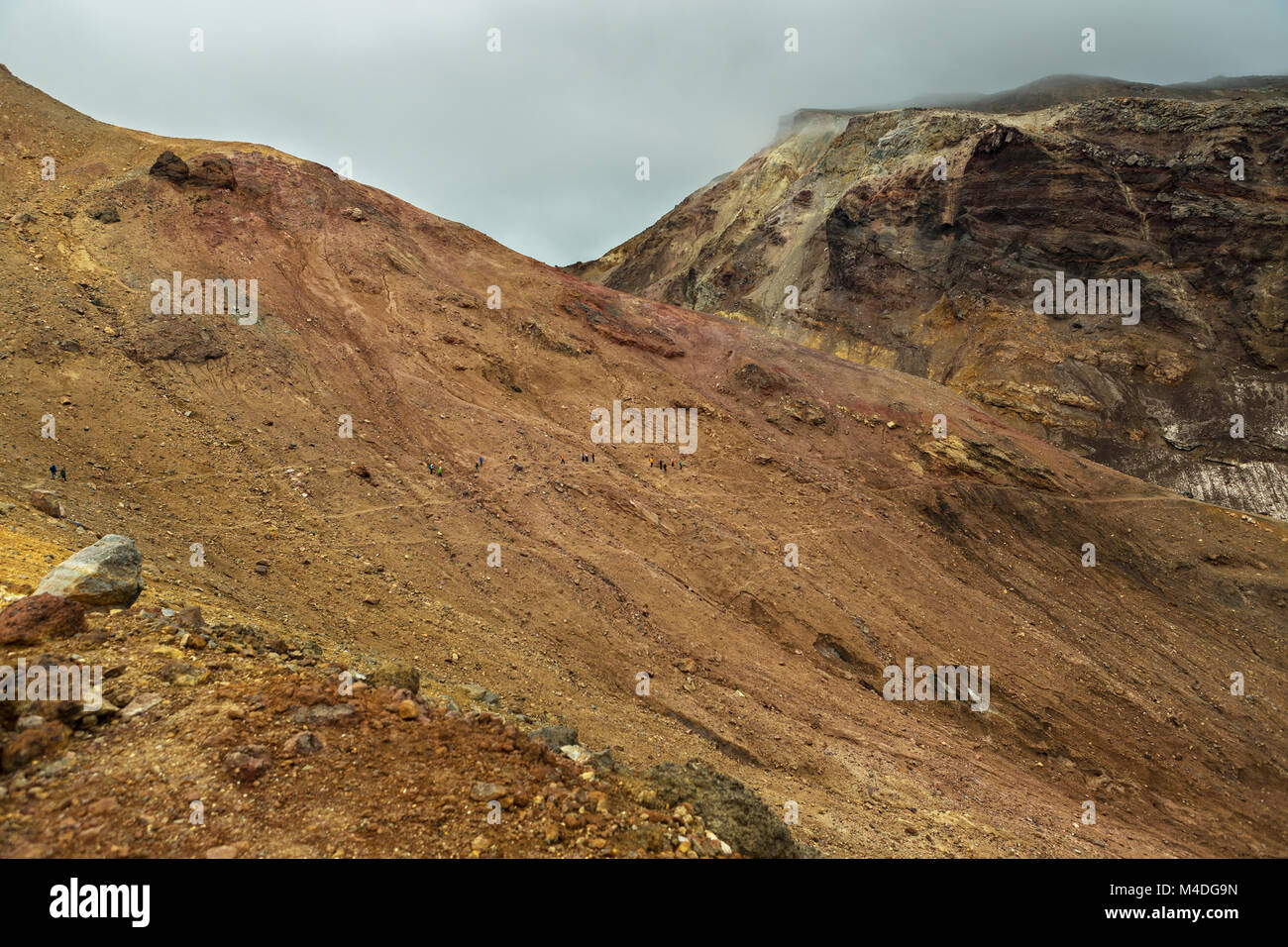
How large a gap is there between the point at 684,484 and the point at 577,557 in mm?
5308

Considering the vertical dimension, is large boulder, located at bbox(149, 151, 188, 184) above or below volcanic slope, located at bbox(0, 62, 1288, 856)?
above

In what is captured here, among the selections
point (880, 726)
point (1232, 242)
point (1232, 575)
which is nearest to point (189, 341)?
point (880, 726)

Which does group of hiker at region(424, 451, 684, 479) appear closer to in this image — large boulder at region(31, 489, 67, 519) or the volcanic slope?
the volcanic slope

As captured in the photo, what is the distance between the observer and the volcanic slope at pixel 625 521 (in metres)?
11.5

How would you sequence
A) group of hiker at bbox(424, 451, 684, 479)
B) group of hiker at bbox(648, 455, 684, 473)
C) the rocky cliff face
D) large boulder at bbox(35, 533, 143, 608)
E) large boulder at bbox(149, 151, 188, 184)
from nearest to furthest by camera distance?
1. large boulder at bbox(35, 533, 143, 608)
2. group of hiker at bbox(424, 451, 684, 479)
3. group of hiker at bbox(648, 455, 684, 473)
4. large boulder at bbox(149, 151, 188, 184)
5. the rocky cliff face

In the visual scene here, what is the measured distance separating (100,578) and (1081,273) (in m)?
48.5

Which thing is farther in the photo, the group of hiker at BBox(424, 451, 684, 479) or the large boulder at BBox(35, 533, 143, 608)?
the group of hiker at BBox(424, 451, 684, 479)

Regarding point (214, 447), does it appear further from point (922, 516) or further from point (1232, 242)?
point (1232, 242)

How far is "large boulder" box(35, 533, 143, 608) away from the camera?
19.5 ft

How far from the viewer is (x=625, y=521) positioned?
17312mm

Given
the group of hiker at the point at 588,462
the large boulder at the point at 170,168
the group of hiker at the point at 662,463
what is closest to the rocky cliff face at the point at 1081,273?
the group of hiker at the point at 662,463

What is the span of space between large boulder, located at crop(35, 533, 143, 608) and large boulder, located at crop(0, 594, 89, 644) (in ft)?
0.76

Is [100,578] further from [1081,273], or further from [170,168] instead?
[1081,273]

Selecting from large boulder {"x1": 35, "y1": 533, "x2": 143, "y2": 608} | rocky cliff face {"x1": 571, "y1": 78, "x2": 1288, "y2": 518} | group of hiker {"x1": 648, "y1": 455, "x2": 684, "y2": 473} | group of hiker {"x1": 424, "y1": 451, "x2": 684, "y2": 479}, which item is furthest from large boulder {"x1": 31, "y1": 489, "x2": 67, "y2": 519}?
rocky cliff face {"x1": 571, "y1": 78, "x2": 1288, "y2": 518}
